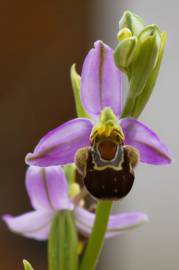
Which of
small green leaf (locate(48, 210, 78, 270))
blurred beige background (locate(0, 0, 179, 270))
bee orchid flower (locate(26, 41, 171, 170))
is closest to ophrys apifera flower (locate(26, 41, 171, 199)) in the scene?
bee orchid flower (locate(26, 41, 171, 170))

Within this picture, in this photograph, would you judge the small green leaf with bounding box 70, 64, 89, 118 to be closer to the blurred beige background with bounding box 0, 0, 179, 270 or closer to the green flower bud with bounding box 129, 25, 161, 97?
the green flower bud with bounding box 129, 25, 161, 97

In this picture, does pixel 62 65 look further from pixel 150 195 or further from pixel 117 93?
pixel 117 93

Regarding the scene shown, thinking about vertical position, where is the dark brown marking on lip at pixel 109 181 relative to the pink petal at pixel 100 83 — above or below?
below

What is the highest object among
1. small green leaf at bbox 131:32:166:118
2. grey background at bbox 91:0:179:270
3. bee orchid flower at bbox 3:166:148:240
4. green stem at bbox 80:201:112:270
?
small green leaf at bbox 131:32:166:118

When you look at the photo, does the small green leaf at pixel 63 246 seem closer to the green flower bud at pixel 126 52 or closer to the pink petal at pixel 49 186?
the pink petal at pixel 49 186

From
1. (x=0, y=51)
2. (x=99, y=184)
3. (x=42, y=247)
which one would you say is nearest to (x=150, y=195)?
(x=42, y=247)

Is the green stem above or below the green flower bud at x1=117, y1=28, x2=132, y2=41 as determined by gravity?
below

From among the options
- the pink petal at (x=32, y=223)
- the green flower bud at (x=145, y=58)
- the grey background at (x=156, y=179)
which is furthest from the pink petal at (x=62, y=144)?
the grey background at (x=156, y=179)
